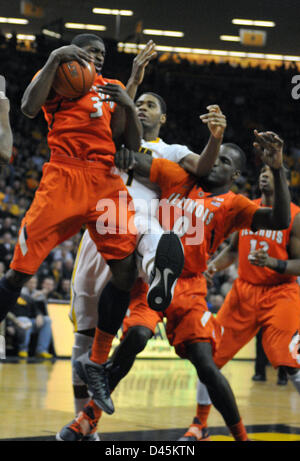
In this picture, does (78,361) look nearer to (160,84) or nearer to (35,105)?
(35,105)

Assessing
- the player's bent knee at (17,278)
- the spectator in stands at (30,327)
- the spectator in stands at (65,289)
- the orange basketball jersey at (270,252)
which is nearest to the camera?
the player's bent knee at (17,278)

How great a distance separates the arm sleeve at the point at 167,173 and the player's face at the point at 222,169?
0.34m

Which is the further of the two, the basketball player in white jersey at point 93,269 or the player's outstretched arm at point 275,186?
the basketball player in white jersey at point 93,269

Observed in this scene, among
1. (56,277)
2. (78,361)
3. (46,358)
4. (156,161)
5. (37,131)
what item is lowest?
(46,358)

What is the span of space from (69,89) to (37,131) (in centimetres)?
1534

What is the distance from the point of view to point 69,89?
426 cm

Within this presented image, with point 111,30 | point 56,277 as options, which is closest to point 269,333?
point 56,277

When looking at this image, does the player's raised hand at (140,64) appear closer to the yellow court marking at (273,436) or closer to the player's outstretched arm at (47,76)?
the player's outstretched arm at (47,76)

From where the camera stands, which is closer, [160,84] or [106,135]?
[106,135]


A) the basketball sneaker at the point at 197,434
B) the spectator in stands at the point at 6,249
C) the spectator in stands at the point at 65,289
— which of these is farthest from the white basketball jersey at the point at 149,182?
the spectator in stands at the point at 65,289

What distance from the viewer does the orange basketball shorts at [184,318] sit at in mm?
5066

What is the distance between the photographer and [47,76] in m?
4.14

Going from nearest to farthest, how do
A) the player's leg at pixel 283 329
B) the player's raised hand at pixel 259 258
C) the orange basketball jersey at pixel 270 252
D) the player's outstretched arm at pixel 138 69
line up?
the player's outstretched arm at pixel 138 69
the player's raised hand at pixel 259 258
the player's leg at pixel 283 329
the orange basketball jersey at pixel 270 252

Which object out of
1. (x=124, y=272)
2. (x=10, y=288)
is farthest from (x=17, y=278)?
(x=124, y=272)
